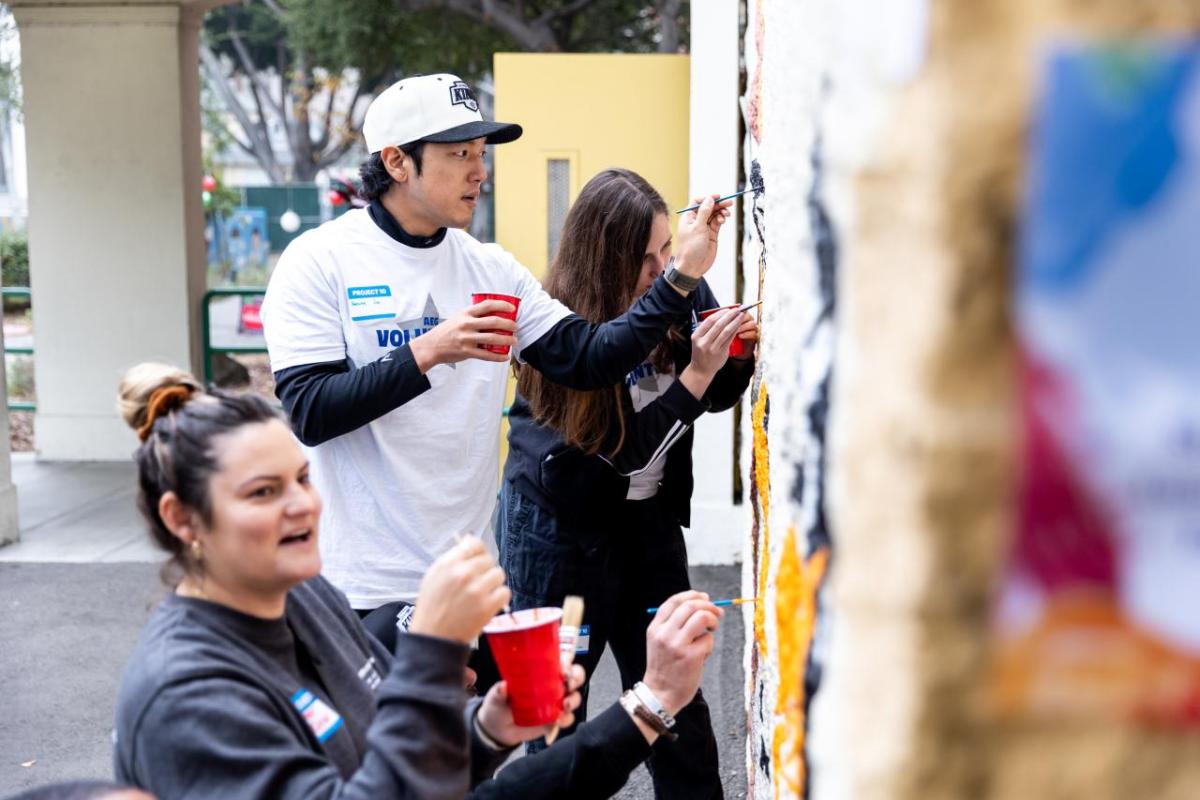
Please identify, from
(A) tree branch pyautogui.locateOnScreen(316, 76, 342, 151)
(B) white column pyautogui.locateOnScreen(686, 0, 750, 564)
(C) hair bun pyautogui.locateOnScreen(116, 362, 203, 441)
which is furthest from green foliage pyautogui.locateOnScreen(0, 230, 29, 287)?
(C) hair bun pyautogui.locateOnScreen(116, 362, 203, 441)

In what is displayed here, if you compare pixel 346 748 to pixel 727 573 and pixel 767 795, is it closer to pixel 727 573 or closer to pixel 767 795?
pixel 767 795

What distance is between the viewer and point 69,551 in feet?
24.2

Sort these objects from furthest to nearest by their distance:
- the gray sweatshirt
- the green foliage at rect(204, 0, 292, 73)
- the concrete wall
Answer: the green foliage at rect(204, 0, 292, 73) < the concrete wall < the gray sweatshirt

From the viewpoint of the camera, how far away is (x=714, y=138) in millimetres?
6699

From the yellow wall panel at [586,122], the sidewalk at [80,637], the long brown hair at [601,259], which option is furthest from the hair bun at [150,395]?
the yellow wall panel at [586,122]

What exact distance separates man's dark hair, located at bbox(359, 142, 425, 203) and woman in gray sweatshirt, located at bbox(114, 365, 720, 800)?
1.08m

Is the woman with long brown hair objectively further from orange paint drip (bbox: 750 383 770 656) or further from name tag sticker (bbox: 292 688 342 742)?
name tag sticker (bbox: 292 688 342 742)

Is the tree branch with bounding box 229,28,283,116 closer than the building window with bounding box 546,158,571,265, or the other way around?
the building window with bounding box 546,158,571,265

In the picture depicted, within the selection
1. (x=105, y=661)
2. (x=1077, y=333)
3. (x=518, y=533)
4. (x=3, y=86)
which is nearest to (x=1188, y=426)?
(x=1077, y=333)

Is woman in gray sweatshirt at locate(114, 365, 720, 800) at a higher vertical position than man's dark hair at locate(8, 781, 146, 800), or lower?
higher

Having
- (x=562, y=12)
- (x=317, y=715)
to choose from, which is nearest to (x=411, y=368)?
(x=317, y=715)

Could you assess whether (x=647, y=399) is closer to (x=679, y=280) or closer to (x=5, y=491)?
(x=679, y=280)

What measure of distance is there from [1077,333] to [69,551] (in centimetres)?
729

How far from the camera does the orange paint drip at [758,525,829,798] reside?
1.48 metres
